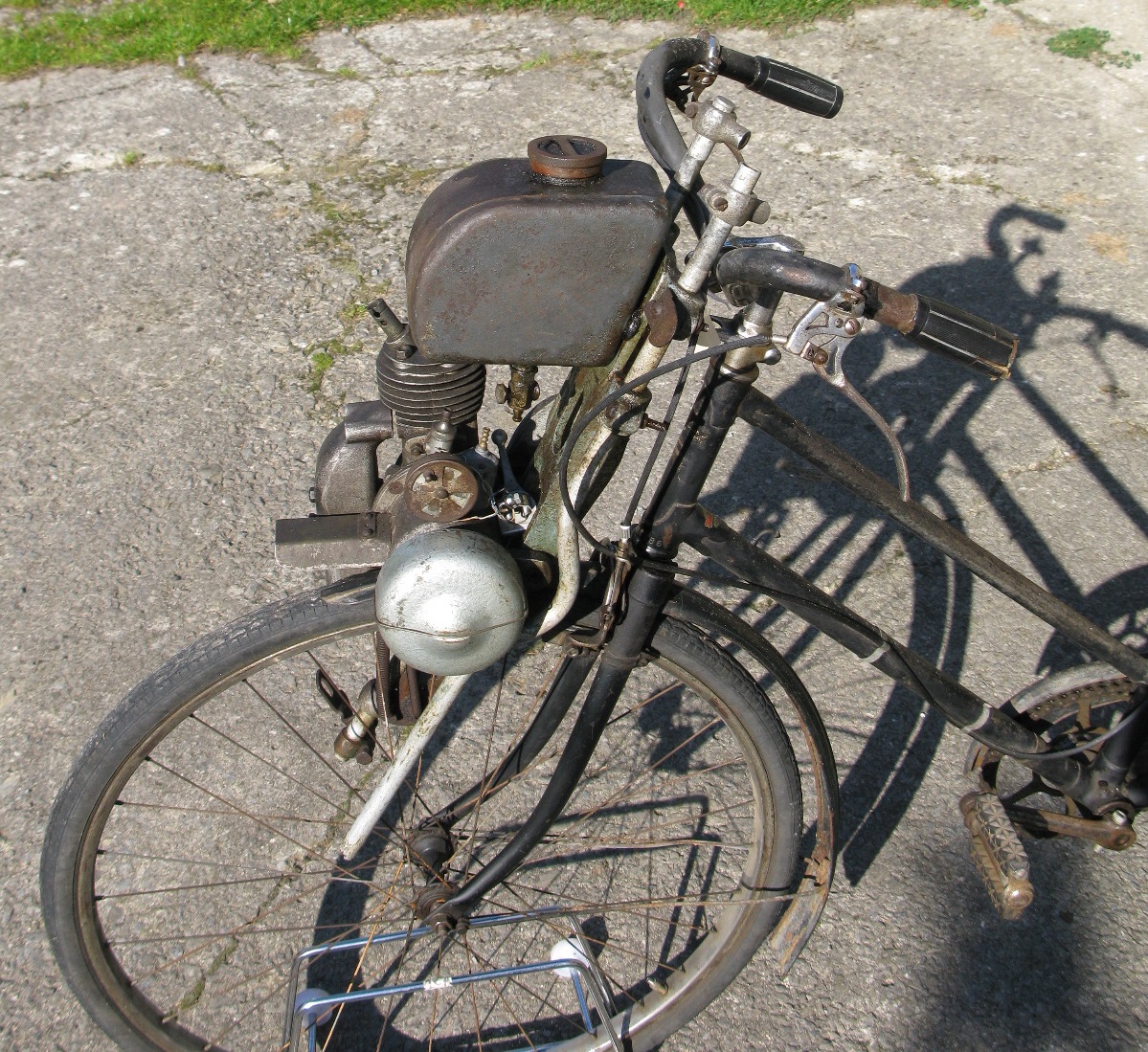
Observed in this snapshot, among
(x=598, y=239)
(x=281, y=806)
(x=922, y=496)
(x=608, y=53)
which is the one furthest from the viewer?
(x=608, y=53)

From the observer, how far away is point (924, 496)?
2.88 m

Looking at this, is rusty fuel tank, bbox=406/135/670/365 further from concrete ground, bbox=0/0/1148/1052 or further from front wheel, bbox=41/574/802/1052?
concrete ground, bbox=0/0/1148/1052

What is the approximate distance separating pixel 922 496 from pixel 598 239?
200 cm

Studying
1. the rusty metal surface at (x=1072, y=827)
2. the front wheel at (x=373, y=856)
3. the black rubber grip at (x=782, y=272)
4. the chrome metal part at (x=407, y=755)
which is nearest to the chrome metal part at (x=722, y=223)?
the black rubber grip at (x=782, y=272)

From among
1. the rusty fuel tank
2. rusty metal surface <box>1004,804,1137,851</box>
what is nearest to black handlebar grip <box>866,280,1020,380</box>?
the rusty fuel tank

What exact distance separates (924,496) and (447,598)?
1.99m

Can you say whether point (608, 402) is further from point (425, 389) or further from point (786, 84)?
point (786, 84)

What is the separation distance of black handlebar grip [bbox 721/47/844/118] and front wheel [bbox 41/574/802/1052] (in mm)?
750

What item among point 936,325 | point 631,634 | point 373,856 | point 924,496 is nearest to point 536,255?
point 936,325

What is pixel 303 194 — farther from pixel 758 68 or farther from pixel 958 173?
pixel 758 68

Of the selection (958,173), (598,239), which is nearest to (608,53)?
(958,173)

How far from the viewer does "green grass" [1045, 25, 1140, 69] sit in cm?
478

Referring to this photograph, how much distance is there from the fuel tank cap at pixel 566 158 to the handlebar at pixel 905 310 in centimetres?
20

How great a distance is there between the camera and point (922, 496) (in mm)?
2873
